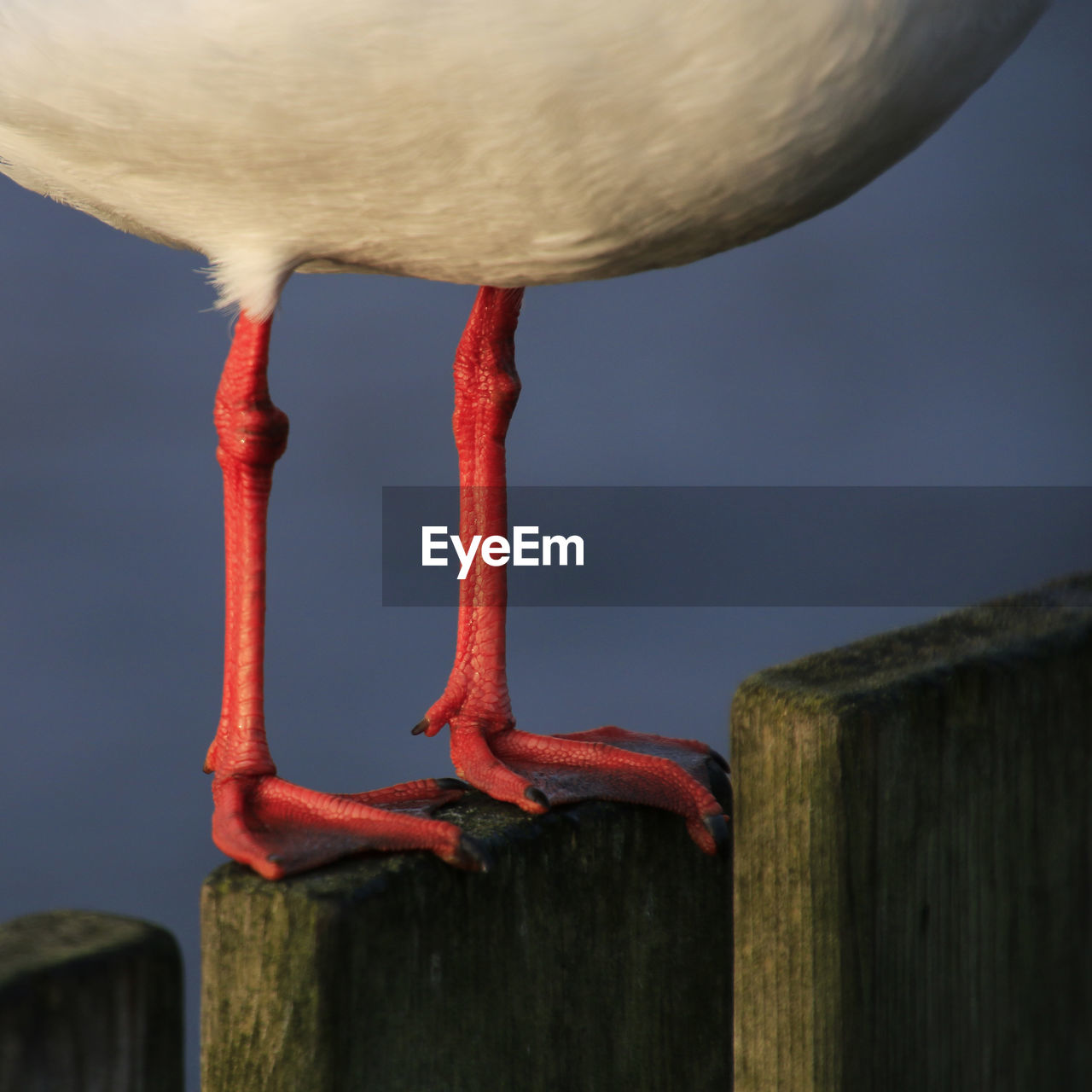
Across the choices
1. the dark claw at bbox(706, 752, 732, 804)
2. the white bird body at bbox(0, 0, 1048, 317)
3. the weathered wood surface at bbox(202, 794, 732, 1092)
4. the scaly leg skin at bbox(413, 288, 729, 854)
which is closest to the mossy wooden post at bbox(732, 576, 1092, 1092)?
the weathered wood surface at bbox(202, 794, 732, 1092)

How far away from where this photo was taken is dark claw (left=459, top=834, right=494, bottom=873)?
1.51 m

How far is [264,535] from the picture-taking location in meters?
2.15

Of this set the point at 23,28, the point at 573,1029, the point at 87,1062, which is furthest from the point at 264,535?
the point at 87,1062

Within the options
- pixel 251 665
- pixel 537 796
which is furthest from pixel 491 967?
pixel 251 665

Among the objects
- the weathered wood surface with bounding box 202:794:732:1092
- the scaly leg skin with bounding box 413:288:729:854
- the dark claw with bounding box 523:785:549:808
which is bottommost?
the weathered wood surface with bounding box 202:794:732:1092

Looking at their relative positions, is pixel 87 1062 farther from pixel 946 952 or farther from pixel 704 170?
pixel 704 170

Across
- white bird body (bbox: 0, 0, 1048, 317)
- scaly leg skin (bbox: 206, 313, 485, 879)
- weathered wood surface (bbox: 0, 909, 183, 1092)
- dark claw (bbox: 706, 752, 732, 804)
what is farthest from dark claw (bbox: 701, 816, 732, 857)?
weathered wood surface (bbox: 0, 909, 183, 1092)

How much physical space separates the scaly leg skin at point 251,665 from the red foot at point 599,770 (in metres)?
0.12

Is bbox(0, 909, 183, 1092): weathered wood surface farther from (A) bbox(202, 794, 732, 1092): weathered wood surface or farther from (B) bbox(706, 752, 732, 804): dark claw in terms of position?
(B) bbox(706, 752, 732, 804): dark claw

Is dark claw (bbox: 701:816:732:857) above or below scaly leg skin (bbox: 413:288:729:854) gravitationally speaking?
below

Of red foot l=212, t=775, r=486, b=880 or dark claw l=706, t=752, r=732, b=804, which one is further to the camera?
dark claw l=706, t=752, r=732, b=804

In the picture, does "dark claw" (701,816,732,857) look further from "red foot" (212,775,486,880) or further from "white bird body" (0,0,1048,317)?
"white bird body" (0,0,1048,317)

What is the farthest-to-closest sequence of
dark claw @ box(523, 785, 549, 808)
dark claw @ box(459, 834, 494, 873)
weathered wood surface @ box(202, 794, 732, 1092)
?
dark claw @ box(523, 785, 549, 808), dark claw @ box(459, 834, 494, 873), weathered wood surface @ box(202, 794, 732, 1092)

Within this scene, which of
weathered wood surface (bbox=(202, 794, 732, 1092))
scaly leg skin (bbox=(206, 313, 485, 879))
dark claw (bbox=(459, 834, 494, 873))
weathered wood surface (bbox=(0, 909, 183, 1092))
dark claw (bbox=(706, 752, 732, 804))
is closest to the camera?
weathered wood surface (bbox=(0, 909, 183, 1092))
